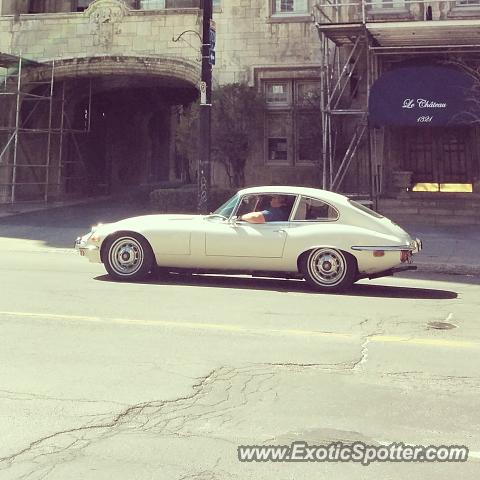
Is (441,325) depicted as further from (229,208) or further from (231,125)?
(231,125)

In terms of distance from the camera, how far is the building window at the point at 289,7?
19953 millimetres

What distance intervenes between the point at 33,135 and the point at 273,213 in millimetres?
18659

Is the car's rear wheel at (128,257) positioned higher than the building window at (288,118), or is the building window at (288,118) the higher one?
the building window at (288,118)

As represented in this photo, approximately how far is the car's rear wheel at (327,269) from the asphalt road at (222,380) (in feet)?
0.87

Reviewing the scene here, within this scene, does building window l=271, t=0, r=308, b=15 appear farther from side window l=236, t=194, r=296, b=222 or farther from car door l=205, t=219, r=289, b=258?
car door l=205, t=219, r=289, b=258

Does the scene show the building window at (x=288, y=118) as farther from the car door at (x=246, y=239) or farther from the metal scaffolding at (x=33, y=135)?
the car door at (x=246, y=239)

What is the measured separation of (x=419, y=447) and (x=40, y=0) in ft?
81.3

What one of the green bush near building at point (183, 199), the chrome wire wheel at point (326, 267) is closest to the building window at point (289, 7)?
the green bush near building at point (183, 199)

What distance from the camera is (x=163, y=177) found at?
36.6 m

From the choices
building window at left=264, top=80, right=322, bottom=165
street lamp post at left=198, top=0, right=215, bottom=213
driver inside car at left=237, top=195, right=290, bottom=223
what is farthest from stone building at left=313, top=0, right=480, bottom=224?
driver inside car at left=237, top=195, right=290, bottom=223

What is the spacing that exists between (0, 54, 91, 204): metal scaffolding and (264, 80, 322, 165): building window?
8.89 metres

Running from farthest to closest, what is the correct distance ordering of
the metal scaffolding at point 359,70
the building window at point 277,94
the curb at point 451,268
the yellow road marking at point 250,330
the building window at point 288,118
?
the building window at point 277,94, the building window at point 288,118, the metal scaffolding at point 359,70, the curb at point 451,268, the yellow road marking at point 250,330

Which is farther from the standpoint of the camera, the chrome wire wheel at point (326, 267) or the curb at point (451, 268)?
the curb at point (451, 268)

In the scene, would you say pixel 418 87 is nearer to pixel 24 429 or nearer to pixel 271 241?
pixel 271 241
